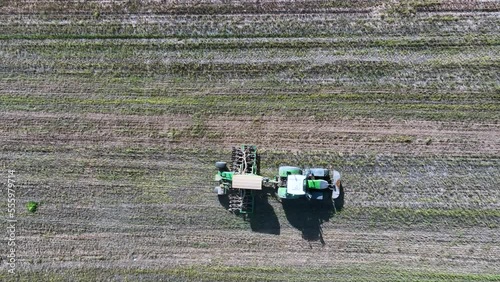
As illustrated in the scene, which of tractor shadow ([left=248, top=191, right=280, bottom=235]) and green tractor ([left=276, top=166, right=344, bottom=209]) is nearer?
green tractor ([left=276, top=166, right=344, bottom=209])

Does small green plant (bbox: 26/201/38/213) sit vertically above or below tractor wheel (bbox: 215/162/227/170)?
below

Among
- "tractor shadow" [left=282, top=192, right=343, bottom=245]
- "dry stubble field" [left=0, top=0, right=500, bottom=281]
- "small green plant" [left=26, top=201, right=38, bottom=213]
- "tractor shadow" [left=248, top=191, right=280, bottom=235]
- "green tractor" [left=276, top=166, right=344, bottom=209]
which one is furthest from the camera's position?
"small green plant" [left=26, top=201, right=38, bottom=213]

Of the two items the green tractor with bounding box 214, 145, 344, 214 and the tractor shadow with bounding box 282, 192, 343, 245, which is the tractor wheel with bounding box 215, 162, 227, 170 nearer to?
the green tractor with bounding box 214, 145, 344, 214

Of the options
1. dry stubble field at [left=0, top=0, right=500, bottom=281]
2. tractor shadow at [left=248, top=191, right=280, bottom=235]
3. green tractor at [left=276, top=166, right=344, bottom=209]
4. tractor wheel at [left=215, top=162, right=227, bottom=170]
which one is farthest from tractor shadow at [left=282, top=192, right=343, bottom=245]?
tractor wheel at [left=215, top=162, right=227, bottom=170]

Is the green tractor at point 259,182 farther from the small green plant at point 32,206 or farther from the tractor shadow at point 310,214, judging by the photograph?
the small green plant at point 32,206

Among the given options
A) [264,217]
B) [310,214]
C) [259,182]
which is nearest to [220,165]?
[259,182]

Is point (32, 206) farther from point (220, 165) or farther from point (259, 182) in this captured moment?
point (259, 182)

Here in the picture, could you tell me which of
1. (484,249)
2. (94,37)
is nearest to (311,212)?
(484,249)
